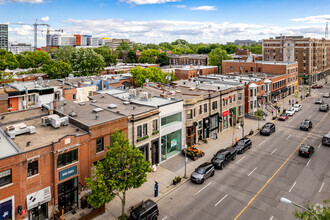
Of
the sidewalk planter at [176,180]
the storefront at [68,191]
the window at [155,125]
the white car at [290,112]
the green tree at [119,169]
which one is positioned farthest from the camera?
the white car at [290,112]

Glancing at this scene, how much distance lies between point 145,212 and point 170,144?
52.5ft

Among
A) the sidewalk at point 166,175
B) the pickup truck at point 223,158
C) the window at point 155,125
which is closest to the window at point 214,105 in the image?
the sidewalk at point 166,175

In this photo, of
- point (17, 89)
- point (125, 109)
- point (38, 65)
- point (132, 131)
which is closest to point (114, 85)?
point (17, 89)

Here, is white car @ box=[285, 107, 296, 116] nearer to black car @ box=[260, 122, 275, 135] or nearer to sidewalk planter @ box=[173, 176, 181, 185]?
black car @ box=[260, 122, 275, 135]

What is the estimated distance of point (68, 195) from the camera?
Answer: 24875mm

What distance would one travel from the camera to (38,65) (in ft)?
414

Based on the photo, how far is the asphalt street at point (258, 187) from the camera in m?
24.7

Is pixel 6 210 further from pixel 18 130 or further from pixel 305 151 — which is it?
pixel 305 151

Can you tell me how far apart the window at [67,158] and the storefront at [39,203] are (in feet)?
8.10

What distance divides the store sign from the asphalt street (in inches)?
436

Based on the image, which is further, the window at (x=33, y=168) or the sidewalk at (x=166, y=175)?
the sidewalk at (x=166, y=175)

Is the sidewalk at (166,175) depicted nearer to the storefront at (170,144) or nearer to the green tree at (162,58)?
the storefront at (170,144)

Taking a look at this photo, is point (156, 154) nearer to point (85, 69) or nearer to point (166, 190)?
point (166, 190)

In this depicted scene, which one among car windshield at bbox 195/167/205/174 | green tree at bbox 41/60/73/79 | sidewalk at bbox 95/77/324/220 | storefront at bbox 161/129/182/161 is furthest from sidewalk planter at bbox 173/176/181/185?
green tree at bbox 41/60/73/79
